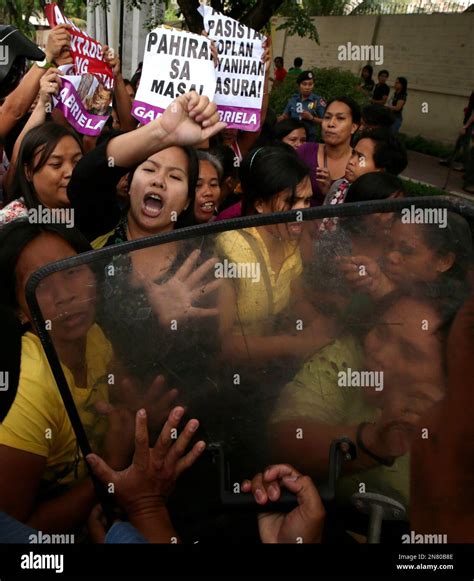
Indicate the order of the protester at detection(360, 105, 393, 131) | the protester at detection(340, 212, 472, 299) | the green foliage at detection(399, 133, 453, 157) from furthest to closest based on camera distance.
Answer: the green foliage at detection(399, 133, 453, 157), the protester at detection(360, 105, 393, 131), the protester at detection(340, 212, 472, 299)

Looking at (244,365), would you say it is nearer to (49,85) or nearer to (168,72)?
(168,72)

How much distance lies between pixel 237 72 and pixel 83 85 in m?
0.87

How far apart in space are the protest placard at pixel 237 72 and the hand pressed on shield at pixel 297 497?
2914 millimetres

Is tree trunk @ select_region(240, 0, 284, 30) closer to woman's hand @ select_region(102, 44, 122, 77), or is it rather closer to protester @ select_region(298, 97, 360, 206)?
protester @ select_region(298, 97, 360, 206)

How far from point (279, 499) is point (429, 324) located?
0.45m

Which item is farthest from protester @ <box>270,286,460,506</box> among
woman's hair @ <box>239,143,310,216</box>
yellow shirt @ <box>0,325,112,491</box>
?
woman's hair @ <box>239,143,310,216</box>

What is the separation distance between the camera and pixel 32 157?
3107mm

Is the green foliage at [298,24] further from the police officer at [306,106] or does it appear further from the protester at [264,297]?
the protester at [264,297]

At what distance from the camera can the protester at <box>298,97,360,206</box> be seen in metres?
4.49

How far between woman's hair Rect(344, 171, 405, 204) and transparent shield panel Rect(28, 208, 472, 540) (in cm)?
189

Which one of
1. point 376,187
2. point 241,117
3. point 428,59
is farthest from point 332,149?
point 428,59

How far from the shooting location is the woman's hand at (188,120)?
6.75ft


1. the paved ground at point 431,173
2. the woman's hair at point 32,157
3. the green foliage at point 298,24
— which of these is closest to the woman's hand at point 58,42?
the woman's hair at point 32,157

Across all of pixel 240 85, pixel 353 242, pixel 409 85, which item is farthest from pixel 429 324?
pixel 409 85
